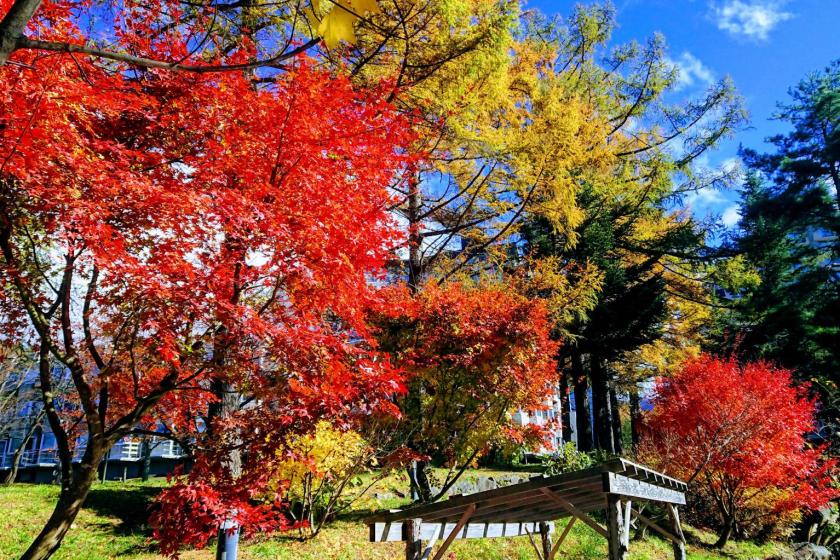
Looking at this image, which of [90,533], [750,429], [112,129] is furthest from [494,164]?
[90,533]

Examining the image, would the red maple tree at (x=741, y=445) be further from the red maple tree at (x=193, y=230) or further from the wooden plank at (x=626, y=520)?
the red maple tree at (x=193, y=230)

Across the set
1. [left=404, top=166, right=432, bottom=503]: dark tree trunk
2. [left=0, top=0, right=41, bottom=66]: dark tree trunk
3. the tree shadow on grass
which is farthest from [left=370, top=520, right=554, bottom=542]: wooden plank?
the tree shadow on grass

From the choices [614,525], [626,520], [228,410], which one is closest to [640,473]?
[626,520]

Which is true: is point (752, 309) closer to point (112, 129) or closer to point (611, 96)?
point (611, 96)

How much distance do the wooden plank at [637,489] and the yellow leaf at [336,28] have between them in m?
4.69

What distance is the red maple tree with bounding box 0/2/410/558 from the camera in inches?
198

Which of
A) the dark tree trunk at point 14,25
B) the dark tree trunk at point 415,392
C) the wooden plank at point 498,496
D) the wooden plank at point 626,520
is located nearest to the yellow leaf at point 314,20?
A: the dark tree trunk at point 14,25

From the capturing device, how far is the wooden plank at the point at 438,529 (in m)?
5.15

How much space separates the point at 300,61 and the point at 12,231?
377cm

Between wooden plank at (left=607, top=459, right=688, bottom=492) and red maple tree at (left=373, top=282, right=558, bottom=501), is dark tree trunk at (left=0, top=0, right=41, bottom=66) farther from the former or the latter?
red maple tree at (left=373, top=282, right=558, bottom=501)

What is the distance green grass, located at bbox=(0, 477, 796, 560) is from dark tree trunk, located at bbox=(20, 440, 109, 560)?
3480 mm

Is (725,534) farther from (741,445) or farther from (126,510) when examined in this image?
(126,510)

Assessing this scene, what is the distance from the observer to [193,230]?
5574 millimetres

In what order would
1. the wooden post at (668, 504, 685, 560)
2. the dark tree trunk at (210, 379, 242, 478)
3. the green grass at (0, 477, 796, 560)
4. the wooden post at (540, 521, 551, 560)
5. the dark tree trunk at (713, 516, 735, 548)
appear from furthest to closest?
the dark tree trunk at (713, 516, 735, 548) → the green grass at (0, 477, 796, 560) → the wooden post at (540, 521, 551, 560) → the wooden post at (668, 504, 685, 560) → the dark tree trunk at (210, 379, 242, 478)
